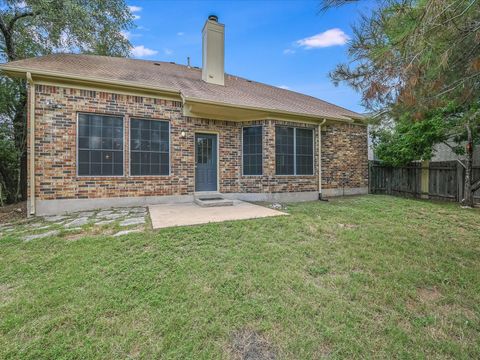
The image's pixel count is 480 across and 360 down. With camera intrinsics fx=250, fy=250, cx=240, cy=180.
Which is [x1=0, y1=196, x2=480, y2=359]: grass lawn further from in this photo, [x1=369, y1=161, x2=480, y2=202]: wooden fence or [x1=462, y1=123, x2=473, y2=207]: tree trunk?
[x1=369, y1=161, x2=480, y2=202]: wooden fence

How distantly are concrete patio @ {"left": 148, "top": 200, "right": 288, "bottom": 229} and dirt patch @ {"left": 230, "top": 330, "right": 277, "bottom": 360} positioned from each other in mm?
2938

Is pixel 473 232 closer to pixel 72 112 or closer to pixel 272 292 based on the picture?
pixel 272 292

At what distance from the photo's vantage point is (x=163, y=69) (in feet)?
32.1

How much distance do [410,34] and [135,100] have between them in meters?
6.67

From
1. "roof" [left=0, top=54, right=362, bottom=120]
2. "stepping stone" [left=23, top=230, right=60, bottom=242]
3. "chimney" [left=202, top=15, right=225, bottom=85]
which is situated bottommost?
"stepping stone" [left=23, top=230, right=60, bottom=242]

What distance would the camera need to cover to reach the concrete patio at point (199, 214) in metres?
5.17

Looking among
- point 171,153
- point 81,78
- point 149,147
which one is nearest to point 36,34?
point 81,78

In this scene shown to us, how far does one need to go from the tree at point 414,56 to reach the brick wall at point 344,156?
4.37 metres

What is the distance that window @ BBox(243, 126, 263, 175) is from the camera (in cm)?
850

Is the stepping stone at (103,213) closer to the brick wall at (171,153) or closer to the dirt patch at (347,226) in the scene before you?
the brick wall at (171,153)

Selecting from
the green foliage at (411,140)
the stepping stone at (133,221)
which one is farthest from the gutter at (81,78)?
the green foliage at (411,140)

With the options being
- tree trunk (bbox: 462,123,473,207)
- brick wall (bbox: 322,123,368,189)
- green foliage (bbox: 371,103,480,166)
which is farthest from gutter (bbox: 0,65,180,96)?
tree trunk (bbox: 462,123,473,207)

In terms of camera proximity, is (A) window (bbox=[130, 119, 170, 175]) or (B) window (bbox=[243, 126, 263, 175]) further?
(B) window (bbox=[243, 126, 263, 175])

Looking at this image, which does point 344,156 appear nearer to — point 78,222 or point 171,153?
point 171,153
